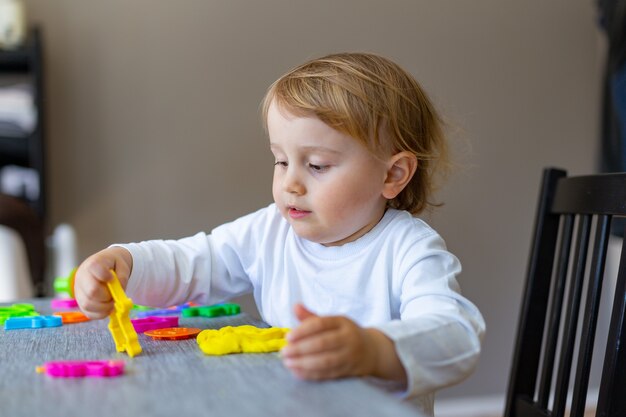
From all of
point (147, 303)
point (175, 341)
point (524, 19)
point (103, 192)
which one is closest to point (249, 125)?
point (103, 192)

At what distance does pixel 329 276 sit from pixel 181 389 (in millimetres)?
474

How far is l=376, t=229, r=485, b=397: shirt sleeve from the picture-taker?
1.96ft

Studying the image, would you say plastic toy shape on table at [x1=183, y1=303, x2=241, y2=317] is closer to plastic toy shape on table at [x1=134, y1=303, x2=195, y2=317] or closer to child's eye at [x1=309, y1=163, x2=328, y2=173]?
plastic toy shape on table at [x1=134, y1=303, x2=195, y2=317]

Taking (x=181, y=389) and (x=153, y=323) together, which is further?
(x=153, y=323)

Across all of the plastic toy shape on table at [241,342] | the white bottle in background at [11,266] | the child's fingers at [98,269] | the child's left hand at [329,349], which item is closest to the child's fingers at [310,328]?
the child's left hand at [329,349]

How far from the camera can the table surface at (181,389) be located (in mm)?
454

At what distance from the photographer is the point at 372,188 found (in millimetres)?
973

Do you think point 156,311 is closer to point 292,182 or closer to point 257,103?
point 292,182

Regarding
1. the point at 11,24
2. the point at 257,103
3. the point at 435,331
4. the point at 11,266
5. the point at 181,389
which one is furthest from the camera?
the point at 257,103

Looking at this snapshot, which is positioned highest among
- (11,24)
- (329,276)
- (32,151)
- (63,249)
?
(11,24)

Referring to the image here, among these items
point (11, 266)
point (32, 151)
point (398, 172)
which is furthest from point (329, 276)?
point (32, 151)

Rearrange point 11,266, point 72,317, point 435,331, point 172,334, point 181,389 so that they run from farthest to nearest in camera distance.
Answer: point 11,266 < point 72,317 < point 172,334 < point 435,331 < point 181,389

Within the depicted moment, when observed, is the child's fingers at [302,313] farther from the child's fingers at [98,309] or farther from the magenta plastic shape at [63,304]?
the magenta plastic shape at [63,304]

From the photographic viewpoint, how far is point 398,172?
1008 millimetres
